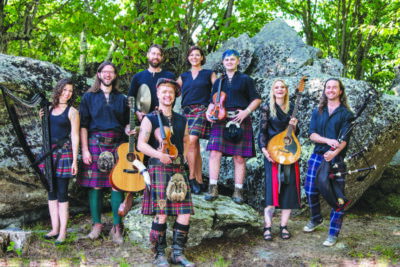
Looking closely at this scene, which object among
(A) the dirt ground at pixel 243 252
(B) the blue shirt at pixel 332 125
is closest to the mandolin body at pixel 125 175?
(A) the dirt ground at pixel 243 252

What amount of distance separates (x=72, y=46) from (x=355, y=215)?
1502 centimetres

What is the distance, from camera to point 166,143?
393cm

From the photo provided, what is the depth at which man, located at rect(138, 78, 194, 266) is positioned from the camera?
3.91 meters

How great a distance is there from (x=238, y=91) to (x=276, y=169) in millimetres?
1184

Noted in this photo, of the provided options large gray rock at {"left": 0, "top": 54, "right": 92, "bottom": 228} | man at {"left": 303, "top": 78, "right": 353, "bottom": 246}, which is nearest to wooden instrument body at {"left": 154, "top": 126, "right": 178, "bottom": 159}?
man at {"left": 303, "top": 78, "right": 353, "bottom": 246}

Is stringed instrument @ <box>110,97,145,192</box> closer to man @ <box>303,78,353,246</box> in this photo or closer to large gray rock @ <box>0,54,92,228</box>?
large gray rock @ <box>0,54,92,228</box>

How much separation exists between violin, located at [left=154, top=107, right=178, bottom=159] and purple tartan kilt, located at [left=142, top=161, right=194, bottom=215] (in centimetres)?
15

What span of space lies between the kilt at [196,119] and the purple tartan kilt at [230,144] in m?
0.17

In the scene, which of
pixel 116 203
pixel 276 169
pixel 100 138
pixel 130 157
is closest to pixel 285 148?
pixel 276 169

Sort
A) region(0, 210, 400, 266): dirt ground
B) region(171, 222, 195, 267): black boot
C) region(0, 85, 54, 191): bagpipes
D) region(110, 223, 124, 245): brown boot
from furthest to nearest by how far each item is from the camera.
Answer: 1. region(110, 223, 124, 245): brown boot
2. region(0, 85, 54, 191): bagpipes
3. region(0, 210, 400, 266): dirt ground
4. region(171, 222, 195, 267): black boot

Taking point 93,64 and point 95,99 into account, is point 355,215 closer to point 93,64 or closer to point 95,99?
point 95,99

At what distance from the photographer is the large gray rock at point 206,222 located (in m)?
4.60

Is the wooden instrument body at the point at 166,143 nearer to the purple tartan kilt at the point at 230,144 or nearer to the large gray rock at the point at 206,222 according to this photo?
the large gray rock at the point at 206,222

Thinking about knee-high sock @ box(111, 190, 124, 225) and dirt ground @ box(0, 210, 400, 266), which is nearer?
dirt ground @ box(0, 210, 400, 266)
